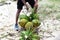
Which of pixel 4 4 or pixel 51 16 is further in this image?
pixel 4 4

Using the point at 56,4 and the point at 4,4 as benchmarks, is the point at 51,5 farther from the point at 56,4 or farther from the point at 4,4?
the point at 4,4

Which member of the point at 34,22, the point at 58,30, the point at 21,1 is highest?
the point at 21,1

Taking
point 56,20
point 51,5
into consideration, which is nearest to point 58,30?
point 56,20

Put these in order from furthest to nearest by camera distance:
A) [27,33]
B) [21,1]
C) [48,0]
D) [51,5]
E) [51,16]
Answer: [48,0]
[51,5]
[51,16]
[21,1]
[27,33]

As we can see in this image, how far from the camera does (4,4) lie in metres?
7.50

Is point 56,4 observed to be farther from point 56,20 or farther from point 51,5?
point 56,20

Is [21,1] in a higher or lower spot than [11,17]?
higher

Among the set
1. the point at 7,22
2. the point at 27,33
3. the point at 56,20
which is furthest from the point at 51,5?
the point at 27,33

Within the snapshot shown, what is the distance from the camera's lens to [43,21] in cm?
567

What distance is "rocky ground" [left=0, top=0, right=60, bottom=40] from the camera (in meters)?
4.73

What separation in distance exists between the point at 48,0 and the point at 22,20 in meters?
3.44

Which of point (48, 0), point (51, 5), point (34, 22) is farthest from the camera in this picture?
point (48, 0)

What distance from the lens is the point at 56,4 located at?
23.7 feet

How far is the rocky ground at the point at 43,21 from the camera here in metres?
4.73
